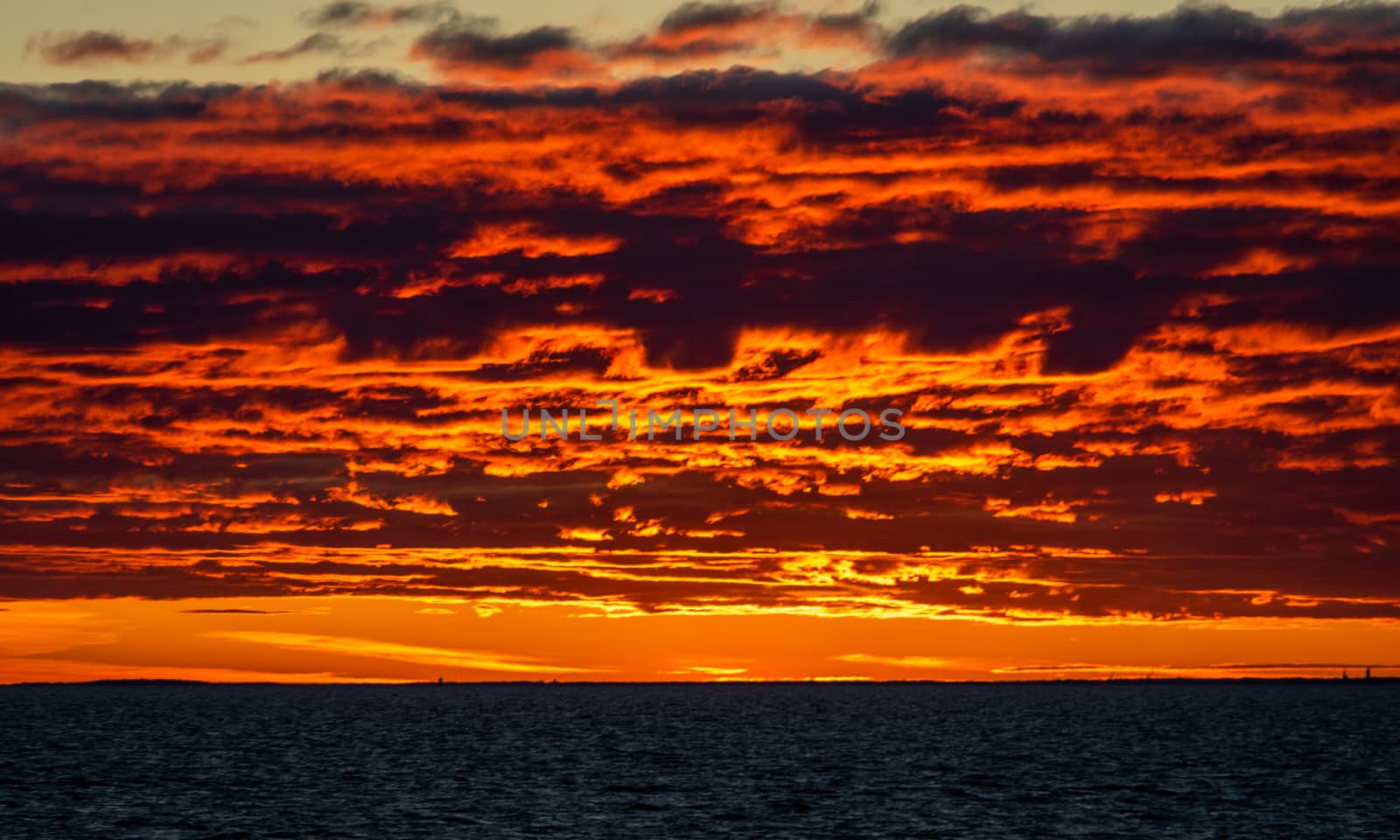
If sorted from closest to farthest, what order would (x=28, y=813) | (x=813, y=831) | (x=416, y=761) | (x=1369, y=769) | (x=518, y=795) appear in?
(x=813, y=831), (x=28, y=813), (x=518, y=795), (x=1369, y=769), (x=416, y=761)

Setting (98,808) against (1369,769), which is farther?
(1369,769)

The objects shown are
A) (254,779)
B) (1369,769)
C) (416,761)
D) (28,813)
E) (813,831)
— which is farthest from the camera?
(416,761)

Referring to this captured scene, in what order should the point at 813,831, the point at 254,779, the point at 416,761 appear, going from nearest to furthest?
the point at 813,831, the point at 254,779, the point at 416,761

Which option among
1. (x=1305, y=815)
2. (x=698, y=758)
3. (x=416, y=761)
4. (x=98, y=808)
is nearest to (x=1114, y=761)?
(x=698, y=758)

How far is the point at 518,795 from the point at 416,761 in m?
43.5

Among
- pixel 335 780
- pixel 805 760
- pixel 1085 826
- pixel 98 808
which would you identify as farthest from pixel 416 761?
pixel 1085 826

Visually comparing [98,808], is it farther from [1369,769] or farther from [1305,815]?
[1369,769]

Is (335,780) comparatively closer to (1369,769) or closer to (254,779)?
(254,779)

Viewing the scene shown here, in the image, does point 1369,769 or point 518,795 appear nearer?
point 518,795

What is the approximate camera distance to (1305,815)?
96188mm

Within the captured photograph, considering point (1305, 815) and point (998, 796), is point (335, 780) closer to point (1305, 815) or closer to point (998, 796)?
point (998, 796)

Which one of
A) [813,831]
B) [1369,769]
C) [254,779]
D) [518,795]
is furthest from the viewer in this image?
[1369,769]

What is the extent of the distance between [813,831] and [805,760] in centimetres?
6394

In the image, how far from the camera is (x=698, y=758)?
152 meters
